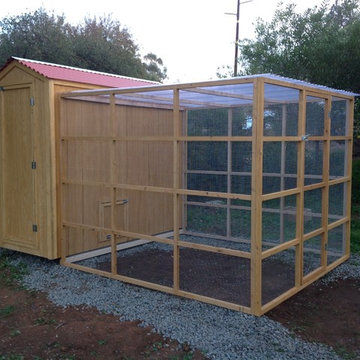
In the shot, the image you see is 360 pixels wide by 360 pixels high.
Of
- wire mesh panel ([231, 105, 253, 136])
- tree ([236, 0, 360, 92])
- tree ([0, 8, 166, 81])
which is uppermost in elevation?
tree ([0, 8, 166, 81])

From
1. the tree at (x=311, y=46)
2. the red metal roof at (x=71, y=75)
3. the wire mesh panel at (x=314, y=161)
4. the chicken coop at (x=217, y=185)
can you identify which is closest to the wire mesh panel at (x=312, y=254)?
the chicken coop at (x=217, y=185)

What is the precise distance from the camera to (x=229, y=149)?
6.34m

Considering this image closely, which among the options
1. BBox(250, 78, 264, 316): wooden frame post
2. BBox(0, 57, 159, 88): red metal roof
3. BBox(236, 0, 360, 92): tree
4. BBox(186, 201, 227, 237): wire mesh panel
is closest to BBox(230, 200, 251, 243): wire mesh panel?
BBox(186, 201, 227, 237): wire mesh panel

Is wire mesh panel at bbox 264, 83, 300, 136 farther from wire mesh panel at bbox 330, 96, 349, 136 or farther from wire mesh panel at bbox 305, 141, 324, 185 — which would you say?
wire mesh panel at bbox 330, 96, 349, 136

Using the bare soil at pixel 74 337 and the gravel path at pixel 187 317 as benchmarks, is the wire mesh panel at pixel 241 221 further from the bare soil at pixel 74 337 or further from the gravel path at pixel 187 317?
the bare soil at pixel 74 337

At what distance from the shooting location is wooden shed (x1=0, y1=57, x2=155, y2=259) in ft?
18.2

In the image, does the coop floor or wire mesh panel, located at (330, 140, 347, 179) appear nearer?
the coop floor

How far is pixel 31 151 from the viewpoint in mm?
5742

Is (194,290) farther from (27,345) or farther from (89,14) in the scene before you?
(89,14)

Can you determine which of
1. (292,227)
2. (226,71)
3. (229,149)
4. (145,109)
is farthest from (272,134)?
(226,71)

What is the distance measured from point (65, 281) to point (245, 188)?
2651 mm

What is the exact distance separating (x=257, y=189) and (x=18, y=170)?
3377mm

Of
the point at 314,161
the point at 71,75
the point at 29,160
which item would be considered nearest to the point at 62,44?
the point at 71,75

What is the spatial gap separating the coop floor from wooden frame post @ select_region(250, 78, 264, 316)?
300mm
